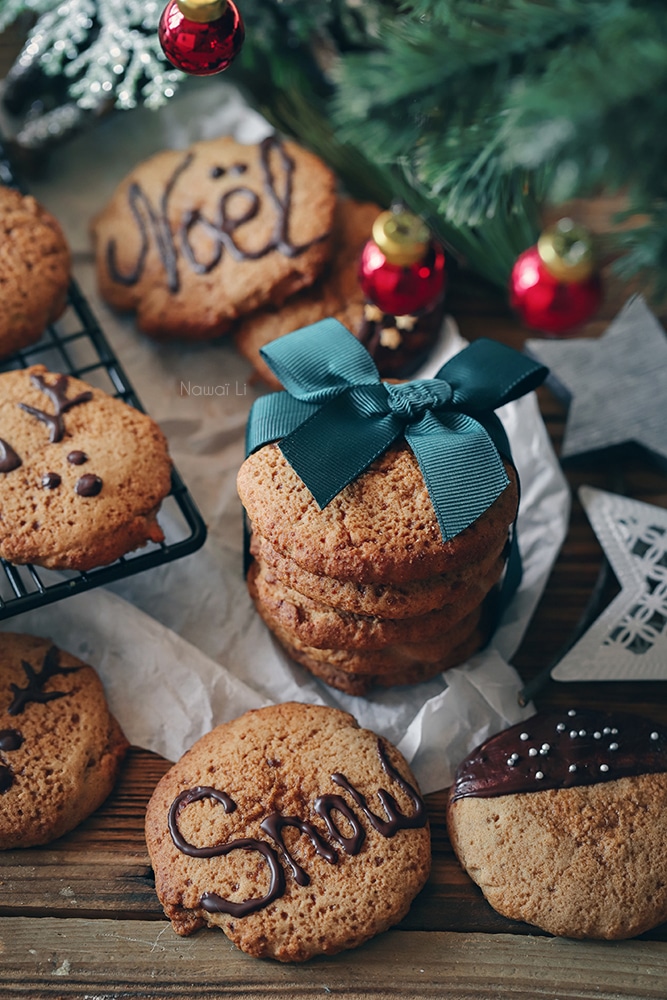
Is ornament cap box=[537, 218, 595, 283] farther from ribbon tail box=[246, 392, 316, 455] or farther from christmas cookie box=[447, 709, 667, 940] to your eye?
christmas cookie box=[447, 709, 667, 940]

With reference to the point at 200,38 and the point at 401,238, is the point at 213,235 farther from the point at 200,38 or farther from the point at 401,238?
the point at 200,38

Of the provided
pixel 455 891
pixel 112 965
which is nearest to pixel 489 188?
pixel 455 891

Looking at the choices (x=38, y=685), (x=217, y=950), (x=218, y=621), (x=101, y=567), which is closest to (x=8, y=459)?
(x=101, y=567)

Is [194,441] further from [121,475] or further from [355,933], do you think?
[355,933]

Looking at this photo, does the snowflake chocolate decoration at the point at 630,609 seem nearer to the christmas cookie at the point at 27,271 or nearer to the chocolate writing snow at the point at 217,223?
the chocolate writing snow at the point at 217,223

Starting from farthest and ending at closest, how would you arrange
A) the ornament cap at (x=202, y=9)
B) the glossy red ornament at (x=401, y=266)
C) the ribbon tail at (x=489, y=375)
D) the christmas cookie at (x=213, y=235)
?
the christmas cookie at (x=213, y=235), the glossy red ornament at (x=401, y=266), the ribbon tail at (x=489, y=375), the ornament cap at (x=202, y=9)

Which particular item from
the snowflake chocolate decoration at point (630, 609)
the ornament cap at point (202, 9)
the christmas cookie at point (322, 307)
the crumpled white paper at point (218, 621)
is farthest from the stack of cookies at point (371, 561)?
the ornament cap at point (202, 9)
